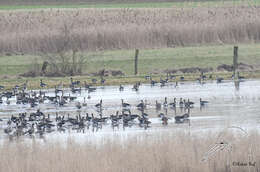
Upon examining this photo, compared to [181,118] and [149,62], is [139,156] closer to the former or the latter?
[181,118]

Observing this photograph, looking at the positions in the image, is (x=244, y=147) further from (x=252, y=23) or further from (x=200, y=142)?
(x=252, y=23)

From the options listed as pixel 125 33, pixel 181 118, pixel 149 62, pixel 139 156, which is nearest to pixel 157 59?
pixel 149 62

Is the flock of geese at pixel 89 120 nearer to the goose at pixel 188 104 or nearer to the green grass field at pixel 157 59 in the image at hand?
the goose at pixel 188 104

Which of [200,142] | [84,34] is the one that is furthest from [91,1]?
[200,142]

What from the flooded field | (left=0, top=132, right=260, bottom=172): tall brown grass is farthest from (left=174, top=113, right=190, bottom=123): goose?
(left=0, top=132, right=260, bottom=172): tall brown grass

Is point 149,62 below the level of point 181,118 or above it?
above

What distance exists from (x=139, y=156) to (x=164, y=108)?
28.7ft

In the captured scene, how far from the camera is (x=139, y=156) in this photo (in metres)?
14.1

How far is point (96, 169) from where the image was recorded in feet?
Answer: 44.7

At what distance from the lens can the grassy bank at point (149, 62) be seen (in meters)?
32.1

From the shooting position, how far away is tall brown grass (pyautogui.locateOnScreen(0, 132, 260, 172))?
540 inches

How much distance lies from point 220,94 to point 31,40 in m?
18.6

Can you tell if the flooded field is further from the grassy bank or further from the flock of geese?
the grassy bank

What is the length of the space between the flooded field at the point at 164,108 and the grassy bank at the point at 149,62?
121 inches
